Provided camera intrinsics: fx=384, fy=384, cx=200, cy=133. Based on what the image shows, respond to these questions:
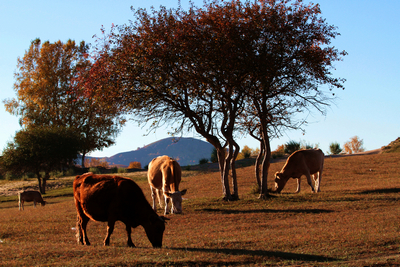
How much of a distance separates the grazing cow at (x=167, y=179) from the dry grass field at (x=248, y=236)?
30.9 inches

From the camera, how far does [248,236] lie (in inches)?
412

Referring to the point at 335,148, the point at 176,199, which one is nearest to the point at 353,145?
the point at 335,148

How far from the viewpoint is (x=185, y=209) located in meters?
16.7

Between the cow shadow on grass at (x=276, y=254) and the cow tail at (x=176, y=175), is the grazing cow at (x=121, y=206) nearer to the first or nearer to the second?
the cow shadow on grass at (x=276, y=254)

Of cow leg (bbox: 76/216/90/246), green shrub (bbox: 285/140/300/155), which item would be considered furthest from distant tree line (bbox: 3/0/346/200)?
green shrub (bbox: 285/140/300/155)

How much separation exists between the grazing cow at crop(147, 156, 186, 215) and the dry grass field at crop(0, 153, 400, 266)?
785 mm

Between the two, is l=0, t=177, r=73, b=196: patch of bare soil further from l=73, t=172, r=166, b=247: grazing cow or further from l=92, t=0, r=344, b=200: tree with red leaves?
l=73, t=172, r=166, b=247: grazing cow

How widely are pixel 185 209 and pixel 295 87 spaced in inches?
311

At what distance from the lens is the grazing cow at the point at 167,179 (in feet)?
46.0

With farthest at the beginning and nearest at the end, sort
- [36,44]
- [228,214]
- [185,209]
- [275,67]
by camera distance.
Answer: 1. [36,44]
2. [275,67]
3. [185,209]
4. [228,214]

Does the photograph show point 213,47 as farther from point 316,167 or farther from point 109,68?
point 316,167

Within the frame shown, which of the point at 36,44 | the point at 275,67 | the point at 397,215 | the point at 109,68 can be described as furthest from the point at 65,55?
the point at 397,215

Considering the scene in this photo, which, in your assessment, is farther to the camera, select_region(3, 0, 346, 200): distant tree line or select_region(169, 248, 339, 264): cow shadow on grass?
select_region(3, 0, 346, 200): distant tree line

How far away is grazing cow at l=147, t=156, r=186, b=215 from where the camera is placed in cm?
1403
